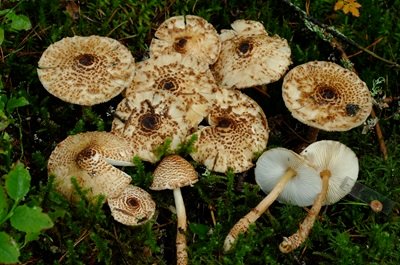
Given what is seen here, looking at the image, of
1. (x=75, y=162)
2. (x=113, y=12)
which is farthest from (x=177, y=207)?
(x=113, y=12)

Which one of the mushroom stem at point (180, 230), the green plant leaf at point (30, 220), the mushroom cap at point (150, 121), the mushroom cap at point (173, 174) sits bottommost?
the mushroom stem at point (180, 230)

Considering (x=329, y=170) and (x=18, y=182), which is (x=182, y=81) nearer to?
(x=329, y=170)

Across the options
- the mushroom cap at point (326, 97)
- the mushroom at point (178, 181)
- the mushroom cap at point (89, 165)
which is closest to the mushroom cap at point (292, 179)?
the mushroom cap at point (326, 97)

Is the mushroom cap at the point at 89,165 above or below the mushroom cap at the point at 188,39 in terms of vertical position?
below

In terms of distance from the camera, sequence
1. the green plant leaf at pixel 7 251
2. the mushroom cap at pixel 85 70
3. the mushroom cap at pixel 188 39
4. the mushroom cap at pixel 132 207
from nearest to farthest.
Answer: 1. the green plant leaf at pixel 7 251
2. the mushroom cap at pixel 132 207
3. the mushroom cap at pixel 85 70
4. the mushroom cap at pixel 188 39

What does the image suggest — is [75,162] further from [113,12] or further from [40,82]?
[113,12]

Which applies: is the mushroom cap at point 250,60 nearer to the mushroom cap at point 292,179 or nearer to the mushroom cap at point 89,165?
the mushroom cap at point 292,179
